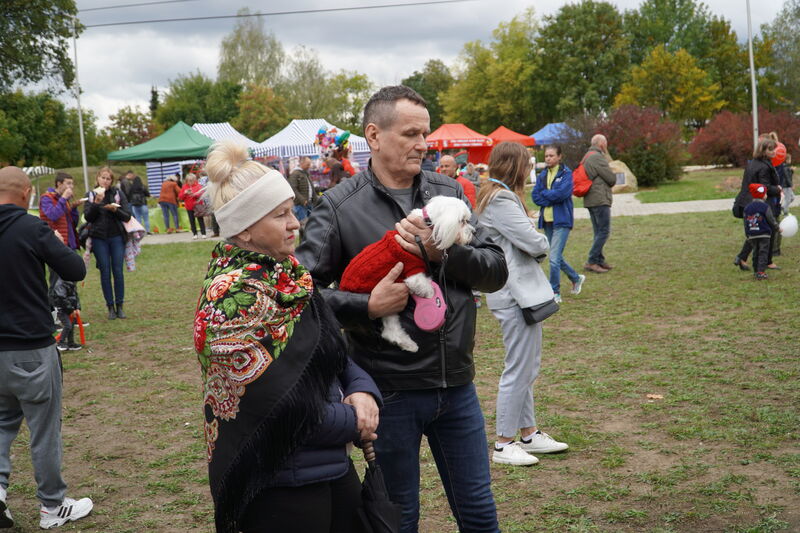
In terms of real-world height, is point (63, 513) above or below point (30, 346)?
below

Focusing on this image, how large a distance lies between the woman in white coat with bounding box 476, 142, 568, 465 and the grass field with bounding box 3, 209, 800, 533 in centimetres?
22

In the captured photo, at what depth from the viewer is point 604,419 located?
5609 millimetres

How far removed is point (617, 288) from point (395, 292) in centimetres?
867

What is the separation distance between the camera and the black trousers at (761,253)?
10406mm

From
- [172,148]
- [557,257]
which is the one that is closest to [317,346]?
[557,257]

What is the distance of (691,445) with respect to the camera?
16.3 ft

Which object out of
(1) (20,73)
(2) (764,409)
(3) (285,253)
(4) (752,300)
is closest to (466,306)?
(3) (285,253)

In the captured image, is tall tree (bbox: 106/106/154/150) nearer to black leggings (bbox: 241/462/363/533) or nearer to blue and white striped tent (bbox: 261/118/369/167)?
blue and white striped tent (bbox: 261/118/369/167)

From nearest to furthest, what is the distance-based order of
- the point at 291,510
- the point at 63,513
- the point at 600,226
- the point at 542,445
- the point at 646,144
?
the point at 291,510, the point at 63,513, the point at 542,445, the point at 600,226, the point at 646,144

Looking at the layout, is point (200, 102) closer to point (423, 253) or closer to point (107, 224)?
point (107, 224)

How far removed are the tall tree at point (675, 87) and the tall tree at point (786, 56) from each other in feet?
17.2

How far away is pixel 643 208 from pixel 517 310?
17760 mm

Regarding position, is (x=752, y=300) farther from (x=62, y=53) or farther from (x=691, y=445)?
(x=62, y=53)

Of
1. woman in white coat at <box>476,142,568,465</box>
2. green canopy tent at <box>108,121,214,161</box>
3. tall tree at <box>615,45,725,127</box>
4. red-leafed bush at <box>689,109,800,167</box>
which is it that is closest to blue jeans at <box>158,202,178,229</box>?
green canopy tent at <box>108,121,214,161</box>
